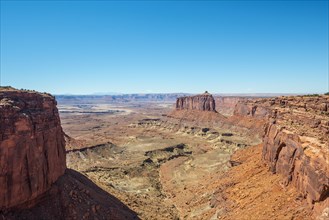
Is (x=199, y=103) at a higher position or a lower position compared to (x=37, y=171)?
higher

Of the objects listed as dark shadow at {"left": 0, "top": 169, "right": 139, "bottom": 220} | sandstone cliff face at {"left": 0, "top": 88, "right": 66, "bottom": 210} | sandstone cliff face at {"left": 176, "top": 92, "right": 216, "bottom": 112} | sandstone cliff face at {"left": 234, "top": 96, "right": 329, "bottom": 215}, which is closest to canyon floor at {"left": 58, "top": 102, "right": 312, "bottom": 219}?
sandstone cliff face at {"left": 234, "top": 96, "right": 329, "bottom": 215}

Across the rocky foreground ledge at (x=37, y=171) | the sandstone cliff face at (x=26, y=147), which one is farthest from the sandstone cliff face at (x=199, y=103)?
the sandstone cliff face at (x=26, y=147)

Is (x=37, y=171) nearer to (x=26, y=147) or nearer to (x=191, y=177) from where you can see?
(x=26, y=147)

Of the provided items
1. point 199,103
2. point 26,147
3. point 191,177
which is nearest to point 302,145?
point 26,147

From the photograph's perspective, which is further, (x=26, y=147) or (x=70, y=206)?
(x=70, y=206)

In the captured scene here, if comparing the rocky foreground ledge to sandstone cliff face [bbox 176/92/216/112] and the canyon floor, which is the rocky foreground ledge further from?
sandstone cliff face [bbox 176/92/216/112]

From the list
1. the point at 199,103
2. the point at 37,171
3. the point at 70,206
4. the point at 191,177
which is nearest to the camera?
the point at 37,171

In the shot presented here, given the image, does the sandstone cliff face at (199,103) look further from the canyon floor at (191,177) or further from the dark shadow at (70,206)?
the dark shadow at (70,206)
